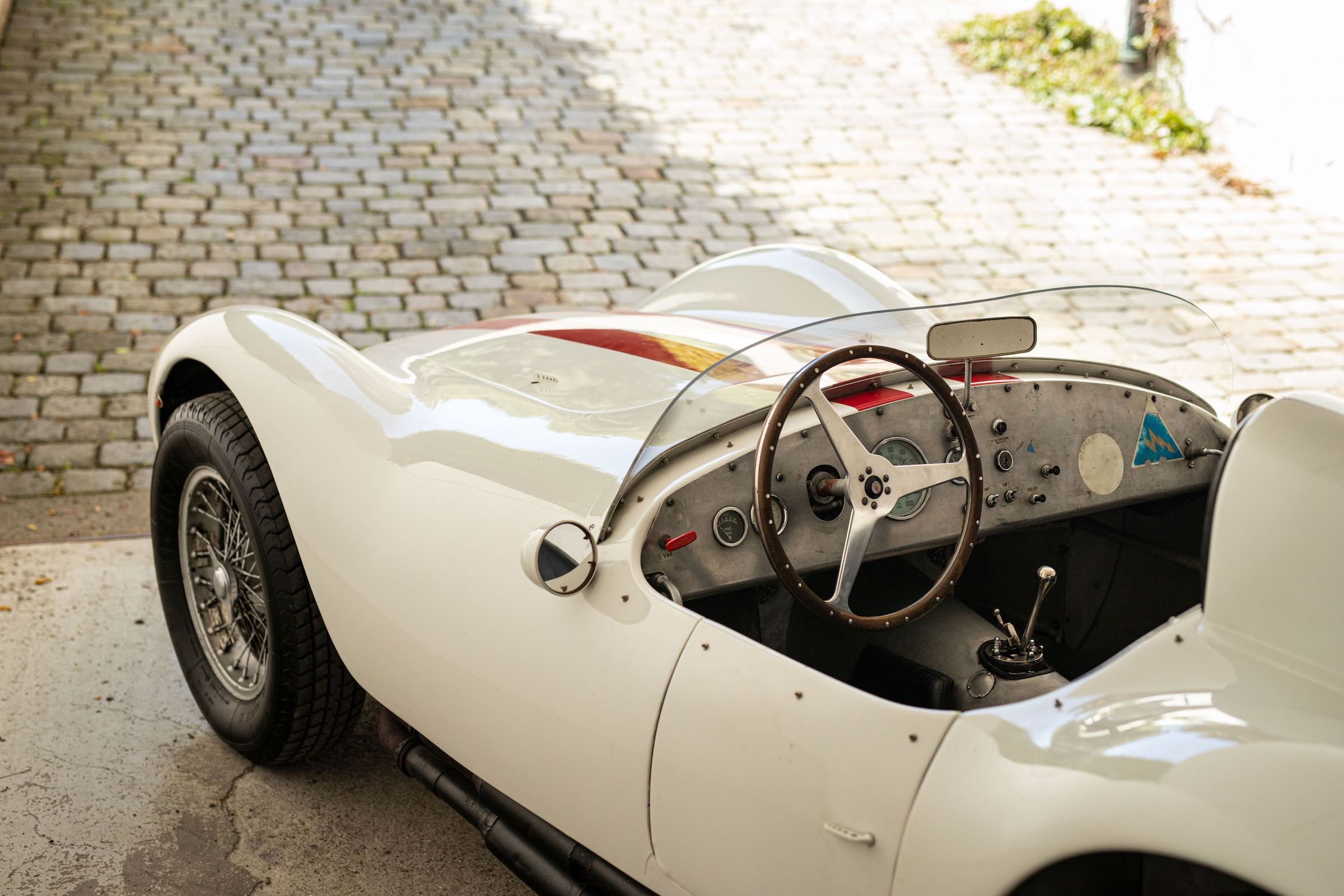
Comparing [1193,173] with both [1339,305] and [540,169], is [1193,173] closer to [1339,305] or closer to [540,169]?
[1339,305]

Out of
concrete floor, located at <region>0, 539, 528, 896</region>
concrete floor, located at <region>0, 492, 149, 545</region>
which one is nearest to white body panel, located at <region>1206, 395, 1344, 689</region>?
concrete floor, located at <region>0, 539, 528, 896</region>

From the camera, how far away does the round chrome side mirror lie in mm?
2223

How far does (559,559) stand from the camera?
2240 mm

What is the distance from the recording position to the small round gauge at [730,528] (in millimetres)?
2381

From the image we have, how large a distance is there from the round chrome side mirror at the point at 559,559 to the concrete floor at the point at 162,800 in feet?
3.35

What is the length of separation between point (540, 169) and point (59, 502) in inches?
161

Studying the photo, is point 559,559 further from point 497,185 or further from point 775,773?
point 497,185

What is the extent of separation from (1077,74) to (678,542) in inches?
336

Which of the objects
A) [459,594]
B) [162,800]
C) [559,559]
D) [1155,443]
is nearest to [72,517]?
[162,800]

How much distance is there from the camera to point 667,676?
2.13 metres

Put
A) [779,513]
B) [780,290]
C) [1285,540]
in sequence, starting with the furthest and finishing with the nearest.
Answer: [780,290] → [779,513] → [1285,540]

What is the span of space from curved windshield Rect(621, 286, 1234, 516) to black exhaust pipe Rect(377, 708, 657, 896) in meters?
0.76

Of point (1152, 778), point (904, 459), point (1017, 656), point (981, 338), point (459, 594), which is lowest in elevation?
point (1017, 656)

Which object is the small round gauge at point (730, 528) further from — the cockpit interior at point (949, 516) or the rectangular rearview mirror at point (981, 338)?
the rectangular rearview mirror at point (981, 338)
